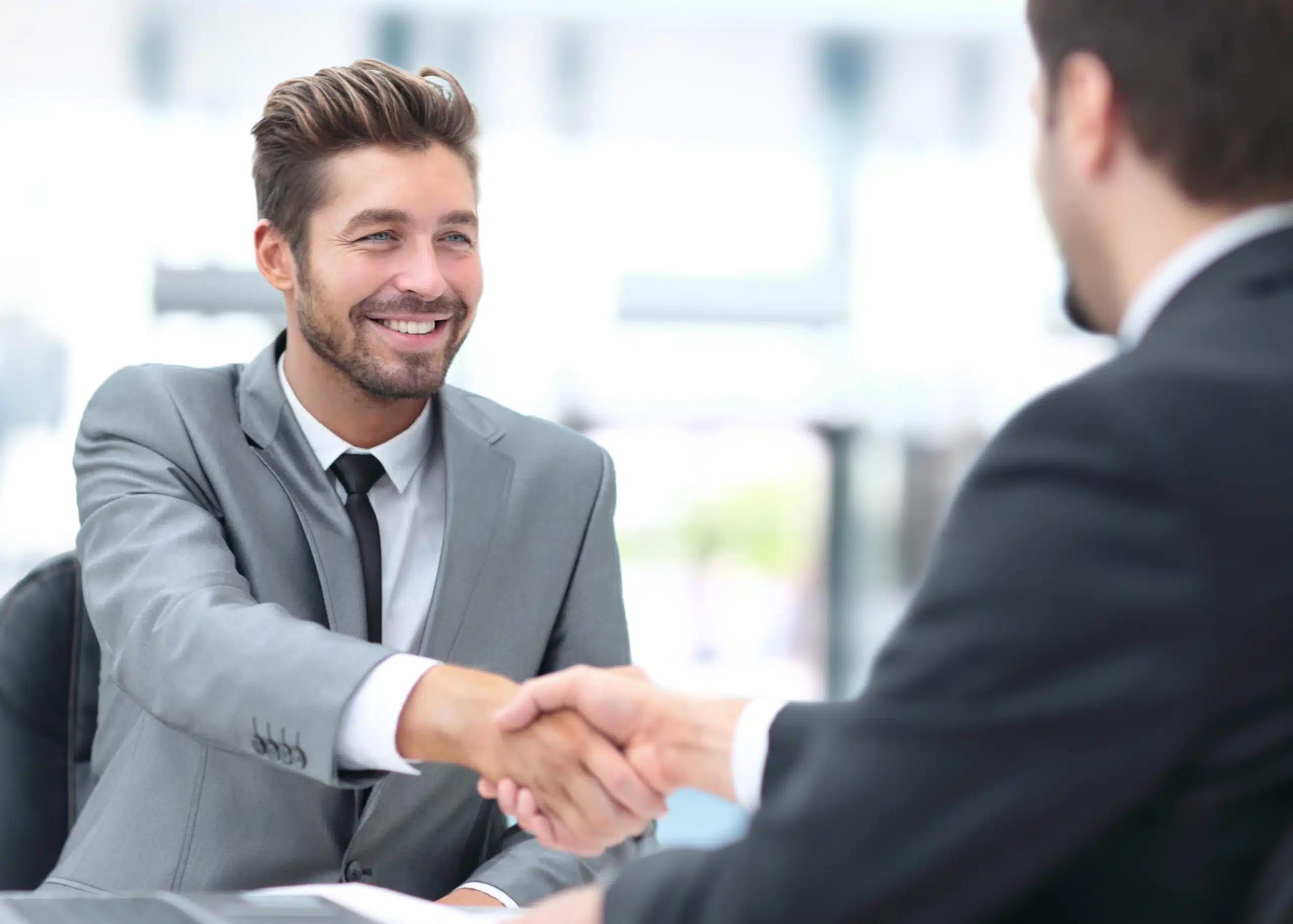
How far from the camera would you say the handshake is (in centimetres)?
138

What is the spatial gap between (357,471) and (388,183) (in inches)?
16.0

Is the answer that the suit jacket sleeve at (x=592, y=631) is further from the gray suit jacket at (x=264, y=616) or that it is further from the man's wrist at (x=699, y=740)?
the man's wrist at (x=699, y=740)

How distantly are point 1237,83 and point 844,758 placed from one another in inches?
19.1

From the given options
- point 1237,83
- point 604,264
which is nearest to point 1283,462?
point 1237,83

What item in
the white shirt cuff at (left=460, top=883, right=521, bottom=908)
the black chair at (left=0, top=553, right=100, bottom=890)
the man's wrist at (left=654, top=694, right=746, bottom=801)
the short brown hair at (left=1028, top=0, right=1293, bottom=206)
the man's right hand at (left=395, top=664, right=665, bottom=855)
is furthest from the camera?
the black chair at (left=0, top=553, right=100, bottom=890)

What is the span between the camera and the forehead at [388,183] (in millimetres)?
1878

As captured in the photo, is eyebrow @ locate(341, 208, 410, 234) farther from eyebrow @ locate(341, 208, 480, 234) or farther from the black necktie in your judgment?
the black necktie

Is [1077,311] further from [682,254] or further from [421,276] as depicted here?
[682,254]

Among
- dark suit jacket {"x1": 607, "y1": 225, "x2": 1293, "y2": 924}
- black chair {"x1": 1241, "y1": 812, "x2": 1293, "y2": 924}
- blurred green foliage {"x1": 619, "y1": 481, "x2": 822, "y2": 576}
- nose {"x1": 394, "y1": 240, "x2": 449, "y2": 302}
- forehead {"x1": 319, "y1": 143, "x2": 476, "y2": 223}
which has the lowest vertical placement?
blurred green foliage {"x1": 619, "y1": 481, "x2": 822, "y2": 576}

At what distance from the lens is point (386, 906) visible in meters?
1.17

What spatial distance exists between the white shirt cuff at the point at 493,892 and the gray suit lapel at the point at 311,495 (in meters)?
0.34

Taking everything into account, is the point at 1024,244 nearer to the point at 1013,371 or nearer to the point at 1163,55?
the point at 1013,371

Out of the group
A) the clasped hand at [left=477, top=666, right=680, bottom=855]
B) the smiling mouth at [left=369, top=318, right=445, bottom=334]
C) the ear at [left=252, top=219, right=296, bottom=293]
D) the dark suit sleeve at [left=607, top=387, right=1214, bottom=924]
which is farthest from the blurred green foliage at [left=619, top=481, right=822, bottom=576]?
the dark suit sleeve at [left=607, top=387, right=1214, bottom=924]

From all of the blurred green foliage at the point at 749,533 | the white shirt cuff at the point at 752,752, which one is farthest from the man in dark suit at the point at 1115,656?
the blurred green foliage at the point at 749,533
